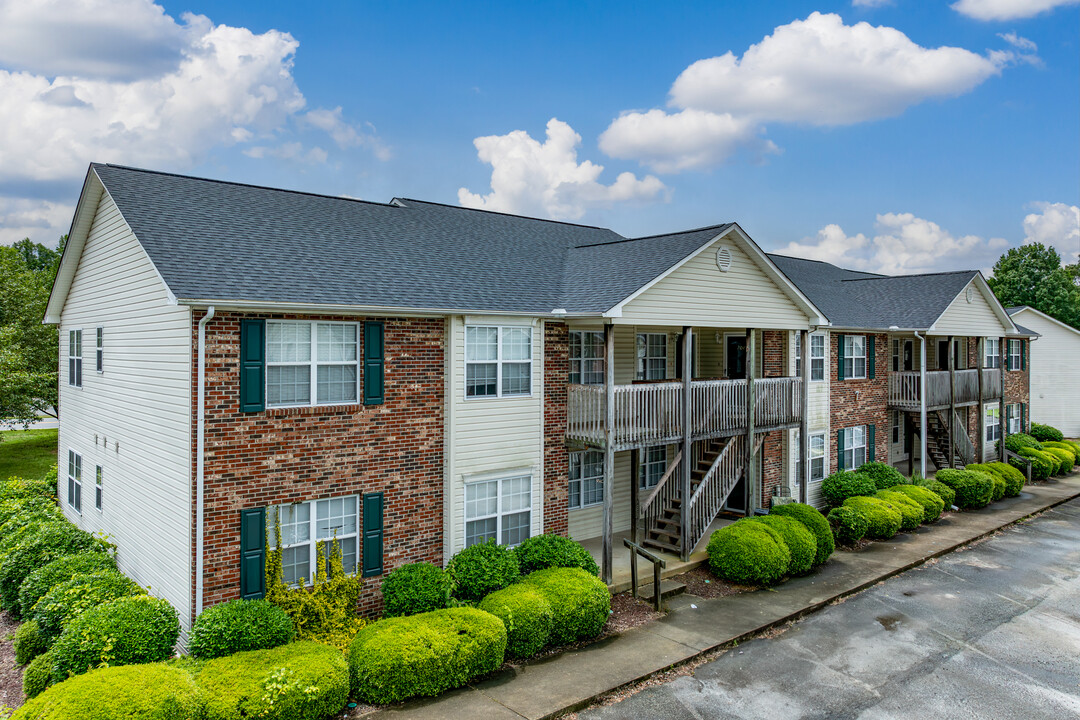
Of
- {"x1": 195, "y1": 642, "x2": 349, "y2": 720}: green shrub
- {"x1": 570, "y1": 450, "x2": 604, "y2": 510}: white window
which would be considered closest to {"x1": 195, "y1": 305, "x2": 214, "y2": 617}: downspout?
{"x1": 195, "y1": 642, "x2": 349, "y2": 720}: green shrub

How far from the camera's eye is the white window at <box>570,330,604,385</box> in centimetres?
1650

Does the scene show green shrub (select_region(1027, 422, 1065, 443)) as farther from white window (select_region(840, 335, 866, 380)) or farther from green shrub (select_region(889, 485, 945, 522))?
green shrub (select_region(889, 485, 945, 522))

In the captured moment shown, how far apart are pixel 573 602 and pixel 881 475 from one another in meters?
14.4

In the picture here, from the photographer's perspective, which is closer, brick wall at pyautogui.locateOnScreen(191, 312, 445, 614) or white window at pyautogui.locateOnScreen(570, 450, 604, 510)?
brick wall at pyautogui.locateOnScreen(191, 312, 445, 614)

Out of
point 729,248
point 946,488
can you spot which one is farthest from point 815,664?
point 946,488

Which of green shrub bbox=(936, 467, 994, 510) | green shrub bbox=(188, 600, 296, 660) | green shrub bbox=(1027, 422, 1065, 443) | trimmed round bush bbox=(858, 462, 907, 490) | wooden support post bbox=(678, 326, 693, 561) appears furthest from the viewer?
green shrub bbox=(1027, 422, 1065, 443)

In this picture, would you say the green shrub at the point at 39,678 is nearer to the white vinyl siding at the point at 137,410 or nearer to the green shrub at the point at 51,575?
the white vinyl siding at the point at 137,410

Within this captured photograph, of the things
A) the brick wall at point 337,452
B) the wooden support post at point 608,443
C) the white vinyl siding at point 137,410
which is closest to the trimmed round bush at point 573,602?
the wooden support post at point 608,443

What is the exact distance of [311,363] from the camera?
11141mm

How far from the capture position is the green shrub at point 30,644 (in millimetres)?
10172

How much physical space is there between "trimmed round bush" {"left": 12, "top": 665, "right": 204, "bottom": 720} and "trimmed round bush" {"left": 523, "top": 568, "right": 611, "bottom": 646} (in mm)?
5377

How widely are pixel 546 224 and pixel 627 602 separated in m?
11.7

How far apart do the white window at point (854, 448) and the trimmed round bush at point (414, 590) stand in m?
16.0

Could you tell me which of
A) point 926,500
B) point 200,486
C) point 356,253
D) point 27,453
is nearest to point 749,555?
point 926,500
